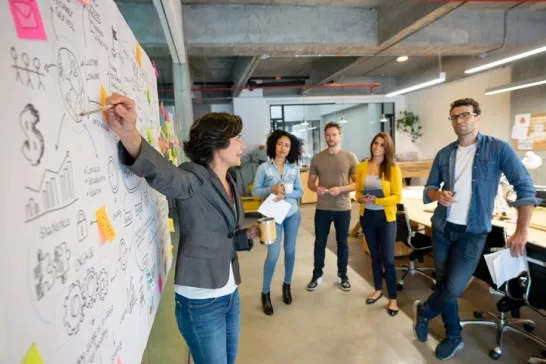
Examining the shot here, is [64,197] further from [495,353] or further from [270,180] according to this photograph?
[495,353]

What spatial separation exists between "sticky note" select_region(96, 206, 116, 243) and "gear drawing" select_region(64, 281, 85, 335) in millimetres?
171

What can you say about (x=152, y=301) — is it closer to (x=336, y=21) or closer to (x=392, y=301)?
(x=392, y=301)

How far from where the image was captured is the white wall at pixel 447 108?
670 centimetres

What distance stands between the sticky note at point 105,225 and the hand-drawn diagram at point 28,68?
333 millimetres

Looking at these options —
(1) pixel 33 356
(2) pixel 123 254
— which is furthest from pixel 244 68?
(1) pixel 33 356

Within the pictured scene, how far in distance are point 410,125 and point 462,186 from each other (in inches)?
315

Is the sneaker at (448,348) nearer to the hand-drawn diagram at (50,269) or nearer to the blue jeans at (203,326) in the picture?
the blue jeans at (203,326)

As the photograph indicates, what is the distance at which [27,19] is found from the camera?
1.76ft

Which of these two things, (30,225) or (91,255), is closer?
(30,225)

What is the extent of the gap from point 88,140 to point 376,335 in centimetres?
250

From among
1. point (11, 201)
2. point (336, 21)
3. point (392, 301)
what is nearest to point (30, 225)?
point (11, 201)

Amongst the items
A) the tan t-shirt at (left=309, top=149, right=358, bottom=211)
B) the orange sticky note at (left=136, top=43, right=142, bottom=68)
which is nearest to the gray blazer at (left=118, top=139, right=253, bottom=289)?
the orange sticky note at (left=136, top=43, right=142, bottom=68)

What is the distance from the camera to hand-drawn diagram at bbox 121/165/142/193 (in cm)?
99

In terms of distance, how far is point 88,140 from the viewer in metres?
0.73
